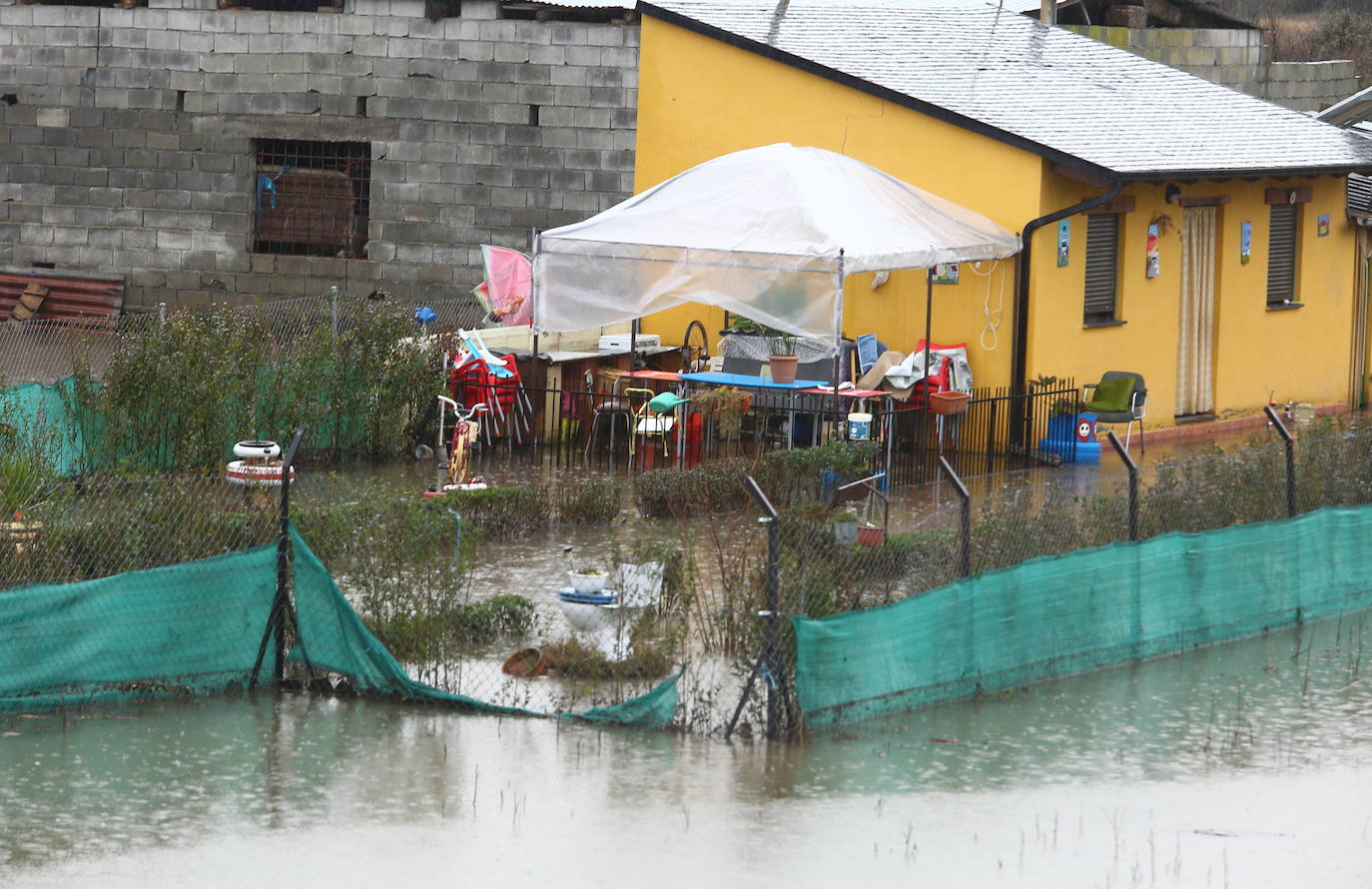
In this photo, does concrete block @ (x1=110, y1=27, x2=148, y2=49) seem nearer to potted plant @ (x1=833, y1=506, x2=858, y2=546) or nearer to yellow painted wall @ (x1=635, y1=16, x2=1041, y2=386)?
yellow painted wall @ (x1=635, y1=16, x2=1041, y2=386)

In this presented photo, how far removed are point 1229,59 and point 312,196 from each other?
52.6ft

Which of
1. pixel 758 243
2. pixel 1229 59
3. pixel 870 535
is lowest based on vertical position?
pixel 870 535

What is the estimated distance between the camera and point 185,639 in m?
10.2

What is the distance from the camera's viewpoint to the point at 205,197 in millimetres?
24812

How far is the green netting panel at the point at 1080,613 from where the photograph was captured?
984 centimetres

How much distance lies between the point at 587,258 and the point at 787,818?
10.3 metres

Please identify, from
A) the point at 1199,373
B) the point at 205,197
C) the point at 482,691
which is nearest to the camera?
the point at 482,691

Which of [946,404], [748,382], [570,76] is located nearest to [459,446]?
[748,382]

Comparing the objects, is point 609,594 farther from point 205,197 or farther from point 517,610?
point 205,197

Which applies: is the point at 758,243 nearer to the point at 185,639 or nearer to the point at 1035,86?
the point at 1035,86

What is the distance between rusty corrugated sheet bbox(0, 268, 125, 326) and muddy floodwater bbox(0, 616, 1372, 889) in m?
15.9

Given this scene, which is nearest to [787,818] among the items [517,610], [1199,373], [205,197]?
[517,610]

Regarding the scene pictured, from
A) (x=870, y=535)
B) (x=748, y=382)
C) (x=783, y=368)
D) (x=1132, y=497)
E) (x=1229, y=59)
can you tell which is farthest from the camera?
(x=1229, y=59)

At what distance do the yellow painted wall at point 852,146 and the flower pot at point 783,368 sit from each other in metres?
2.26
